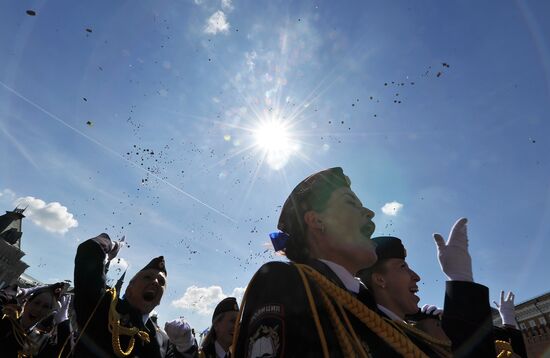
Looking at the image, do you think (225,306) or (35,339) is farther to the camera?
(35,339)

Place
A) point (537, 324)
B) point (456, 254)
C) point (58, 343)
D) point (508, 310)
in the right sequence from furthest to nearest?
point (537, 324), point (58, 343), point (508, 310), point (456, 254)

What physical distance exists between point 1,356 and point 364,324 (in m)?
8.40

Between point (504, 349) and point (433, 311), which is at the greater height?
point (433, 311)

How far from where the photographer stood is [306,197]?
2.75m

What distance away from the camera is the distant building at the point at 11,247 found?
53562 mm

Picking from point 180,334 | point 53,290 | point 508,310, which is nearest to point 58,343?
point 53,290

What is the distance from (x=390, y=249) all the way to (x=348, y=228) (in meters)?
1.58

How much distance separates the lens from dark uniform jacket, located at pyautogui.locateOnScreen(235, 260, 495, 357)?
1369 millimetres

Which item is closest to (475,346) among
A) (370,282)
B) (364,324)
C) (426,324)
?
(364,324)

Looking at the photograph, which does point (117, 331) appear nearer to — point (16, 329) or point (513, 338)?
point (16, 329)

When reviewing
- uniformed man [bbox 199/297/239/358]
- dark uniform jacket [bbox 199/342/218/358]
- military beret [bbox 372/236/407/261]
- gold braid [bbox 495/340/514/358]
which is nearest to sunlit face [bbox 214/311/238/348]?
uniformed man [bbox 199/297/239/358]

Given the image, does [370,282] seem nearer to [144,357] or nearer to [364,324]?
[364,324]

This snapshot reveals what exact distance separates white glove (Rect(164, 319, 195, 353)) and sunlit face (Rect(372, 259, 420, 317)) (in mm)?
4789

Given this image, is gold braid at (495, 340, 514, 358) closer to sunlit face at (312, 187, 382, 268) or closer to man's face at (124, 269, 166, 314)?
sunlit face at (312, 187, 382, 268)
